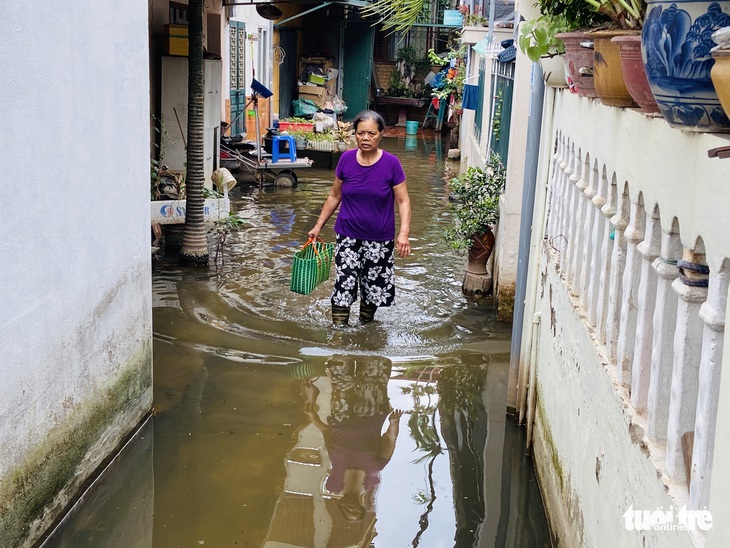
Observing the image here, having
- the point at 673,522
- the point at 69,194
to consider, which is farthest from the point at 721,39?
the point at 69,194

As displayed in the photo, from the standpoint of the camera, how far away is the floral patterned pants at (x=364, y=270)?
281 inches

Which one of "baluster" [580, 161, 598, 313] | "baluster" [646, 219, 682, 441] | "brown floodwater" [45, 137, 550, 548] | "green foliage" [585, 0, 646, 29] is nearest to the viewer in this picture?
"baluster" [646, 219, 682, 441]

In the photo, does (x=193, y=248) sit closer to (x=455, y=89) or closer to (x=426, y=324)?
(x=426, y=324)

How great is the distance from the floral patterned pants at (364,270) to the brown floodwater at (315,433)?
0.27m

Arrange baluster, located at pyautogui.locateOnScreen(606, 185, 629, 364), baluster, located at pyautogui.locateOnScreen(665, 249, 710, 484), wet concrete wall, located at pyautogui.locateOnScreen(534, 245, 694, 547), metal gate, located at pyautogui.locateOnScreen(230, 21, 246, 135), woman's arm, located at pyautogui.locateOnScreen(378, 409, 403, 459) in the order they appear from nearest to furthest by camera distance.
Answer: baluster, located at pyautogui.locateOnScreen(665, 249, 710, 484)
wet concrete wall, located at pyautogui.locateOnScreen(534, 245, 694, 547)
baluster, located at pyautogui.locateOnScreen(606, 185, 629, 364)
woman's arm, located at pyautogui.locateOnScreen(378, 409, 403, 459)
metal gate, located at pyautogui.locateOnScreen(230, 21, 246, 135)

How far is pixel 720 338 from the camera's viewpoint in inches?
84.8

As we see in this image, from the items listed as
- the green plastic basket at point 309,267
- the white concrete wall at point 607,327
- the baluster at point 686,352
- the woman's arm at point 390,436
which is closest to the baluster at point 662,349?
the white concrete wall at point 607,327

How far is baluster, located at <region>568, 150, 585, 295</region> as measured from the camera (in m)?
4.16

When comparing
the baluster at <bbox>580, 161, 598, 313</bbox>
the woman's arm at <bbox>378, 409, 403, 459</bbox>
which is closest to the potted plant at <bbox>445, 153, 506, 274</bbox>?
the woman's arm at <bbox>378, 409, 403, 459</bbox>

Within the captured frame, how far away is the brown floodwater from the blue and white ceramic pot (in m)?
2.59

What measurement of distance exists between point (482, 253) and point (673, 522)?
594 centimetres

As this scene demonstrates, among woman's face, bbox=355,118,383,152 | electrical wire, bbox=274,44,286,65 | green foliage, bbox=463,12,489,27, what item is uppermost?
green foliage, bbox=463,12,489,27

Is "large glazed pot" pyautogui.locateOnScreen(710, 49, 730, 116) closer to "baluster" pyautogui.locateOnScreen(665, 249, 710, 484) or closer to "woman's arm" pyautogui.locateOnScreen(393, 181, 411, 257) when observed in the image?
"baluster" pyautogui.locateOnScreen(665, 249, 710, 484)

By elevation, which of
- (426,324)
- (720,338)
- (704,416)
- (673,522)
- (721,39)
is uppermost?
(721,39)
